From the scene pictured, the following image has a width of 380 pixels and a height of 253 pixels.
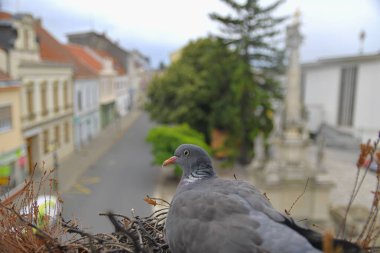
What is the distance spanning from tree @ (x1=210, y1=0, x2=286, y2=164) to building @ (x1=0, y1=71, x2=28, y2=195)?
987cm

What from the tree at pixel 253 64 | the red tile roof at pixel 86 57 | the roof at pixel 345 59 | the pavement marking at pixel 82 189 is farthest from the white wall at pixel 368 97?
the red tile roof at pixel 86 57

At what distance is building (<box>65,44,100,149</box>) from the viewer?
25.0 metres

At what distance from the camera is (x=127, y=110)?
48.7 metres

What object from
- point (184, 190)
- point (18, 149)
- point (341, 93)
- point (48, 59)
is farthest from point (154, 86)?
point (184, 190)

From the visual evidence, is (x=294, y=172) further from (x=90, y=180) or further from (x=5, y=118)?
(x=5, y=118)

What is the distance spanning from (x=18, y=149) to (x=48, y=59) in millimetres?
7245

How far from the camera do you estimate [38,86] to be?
1831 cm

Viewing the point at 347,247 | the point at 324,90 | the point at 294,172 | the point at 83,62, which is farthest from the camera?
the point at 324,90

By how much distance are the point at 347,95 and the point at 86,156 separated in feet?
64.6

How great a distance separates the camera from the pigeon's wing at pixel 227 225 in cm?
189

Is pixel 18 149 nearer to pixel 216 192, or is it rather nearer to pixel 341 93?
pixel 216 192

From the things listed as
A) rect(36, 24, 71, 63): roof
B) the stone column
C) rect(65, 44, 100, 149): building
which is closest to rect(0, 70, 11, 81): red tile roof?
rect(36, 24, 71, 63): roof

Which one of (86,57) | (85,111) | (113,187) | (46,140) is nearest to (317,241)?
(113,187)

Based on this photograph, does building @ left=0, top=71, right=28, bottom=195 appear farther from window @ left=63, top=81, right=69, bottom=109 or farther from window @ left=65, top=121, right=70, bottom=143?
window @ left=65, top=121, right=70, bottom=143
